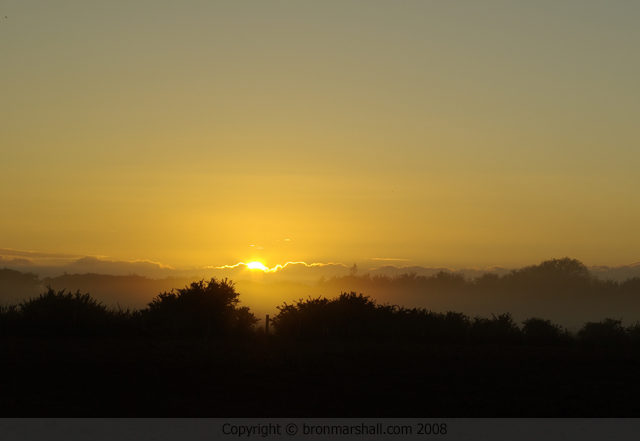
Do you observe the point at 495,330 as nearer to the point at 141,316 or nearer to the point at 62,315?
the point at 141,316

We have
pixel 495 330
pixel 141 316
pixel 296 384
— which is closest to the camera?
pixel 296 384

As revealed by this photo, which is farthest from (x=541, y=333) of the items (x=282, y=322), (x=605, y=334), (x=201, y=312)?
(x=201, y=312)

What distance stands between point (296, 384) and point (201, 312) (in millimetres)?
16925

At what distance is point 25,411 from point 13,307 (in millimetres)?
19744

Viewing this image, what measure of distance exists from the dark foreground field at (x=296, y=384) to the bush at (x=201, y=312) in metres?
7.90

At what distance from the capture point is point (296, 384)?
12.0 metres

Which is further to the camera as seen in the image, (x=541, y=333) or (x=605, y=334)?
A: (x=605, y=334)

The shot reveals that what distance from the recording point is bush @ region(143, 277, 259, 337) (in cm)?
2730

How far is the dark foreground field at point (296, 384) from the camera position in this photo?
9.33 meters
